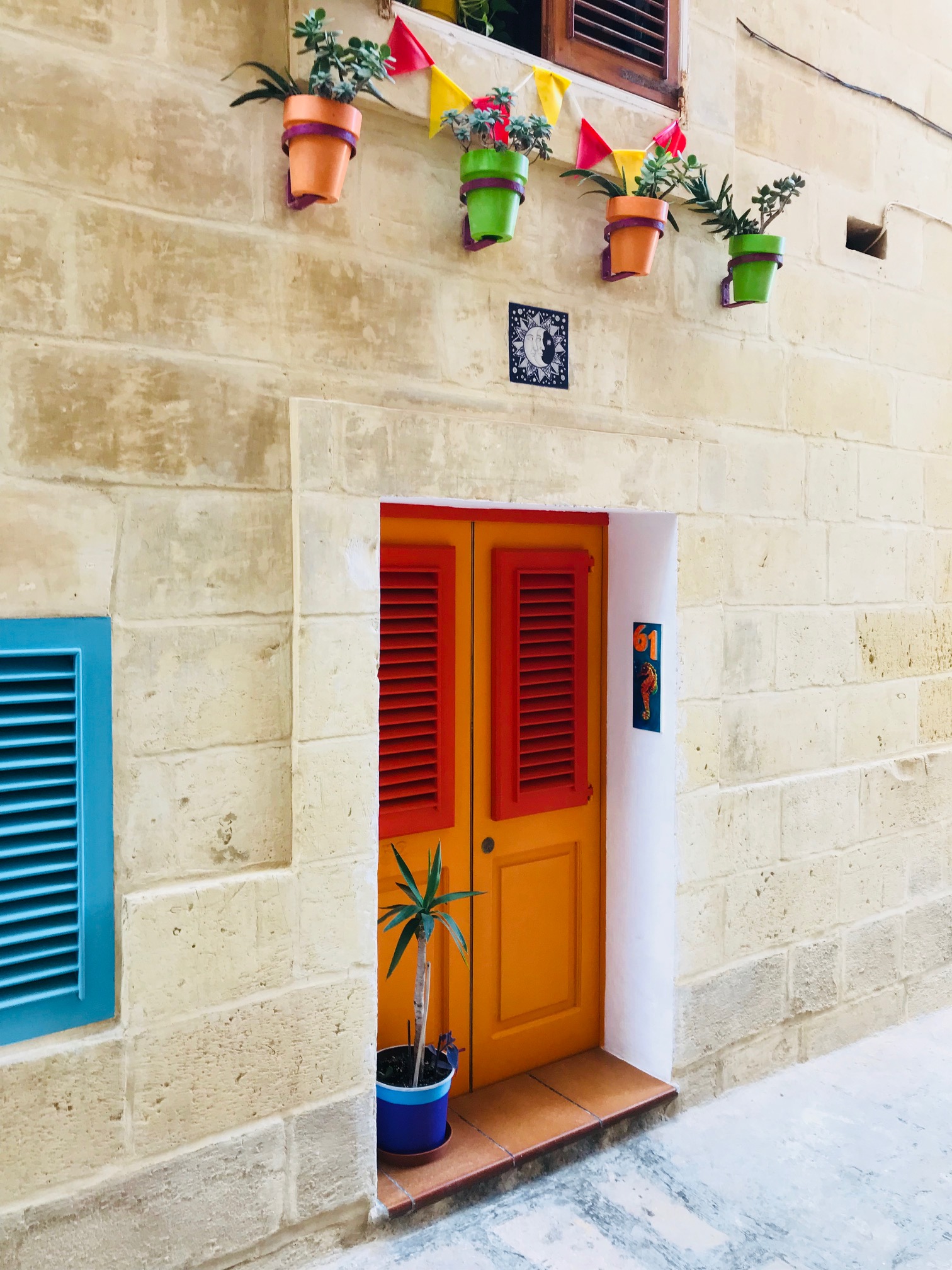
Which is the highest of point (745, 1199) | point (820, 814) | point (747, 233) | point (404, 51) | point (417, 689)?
point (404, 51)

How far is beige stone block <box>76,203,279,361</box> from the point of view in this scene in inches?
103

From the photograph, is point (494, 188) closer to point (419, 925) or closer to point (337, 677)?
point (337, 677)

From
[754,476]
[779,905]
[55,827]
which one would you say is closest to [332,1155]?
Answer: [55,827]

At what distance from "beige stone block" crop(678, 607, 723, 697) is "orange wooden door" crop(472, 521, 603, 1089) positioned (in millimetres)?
446

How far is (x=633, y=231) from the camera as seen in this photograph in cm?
341

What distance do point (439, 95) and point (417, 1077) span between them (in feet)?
10.4

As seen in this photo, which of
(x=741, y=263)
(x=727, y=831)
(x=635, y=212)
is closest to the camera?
(x=635, y=212)

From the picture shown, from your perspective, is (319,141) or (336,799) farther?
(336,799)

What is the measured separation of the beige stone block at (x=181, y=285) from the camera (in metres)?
2.61

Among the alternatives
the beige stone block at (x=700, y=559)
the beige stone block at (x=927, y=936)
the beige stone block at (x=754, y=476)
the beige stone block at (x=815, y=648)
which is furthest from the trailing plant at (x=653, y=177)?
the beige stone block at (x=927, y=936)

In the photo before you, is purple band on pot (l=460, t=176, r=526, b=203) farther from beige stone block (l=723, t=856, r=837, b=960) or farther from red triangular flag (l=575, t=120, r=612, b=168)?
beige stone block (l=723, t=856, r=837, b=960)

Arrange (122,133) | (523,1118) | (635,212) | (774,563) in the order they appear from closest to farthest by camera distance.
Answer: (122,133) → (635,212) → (523,1118) → (774,563)

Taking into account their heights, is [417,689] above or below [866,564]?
below

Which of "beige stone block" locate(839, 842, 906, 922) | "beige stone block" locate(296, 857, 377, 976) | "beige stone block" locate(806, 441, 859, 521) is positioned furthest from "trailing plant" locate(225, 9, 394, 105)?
"beige stone block" locate(839, 842, 906, 922)
